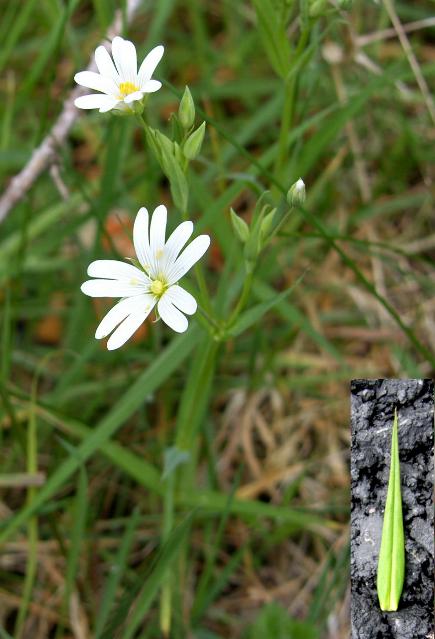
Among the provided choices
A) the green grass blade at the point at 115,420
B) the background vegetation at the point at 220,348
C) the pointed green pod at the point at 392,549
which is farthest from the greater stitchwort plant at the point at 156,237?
the pointed green pod at the point at 392,549

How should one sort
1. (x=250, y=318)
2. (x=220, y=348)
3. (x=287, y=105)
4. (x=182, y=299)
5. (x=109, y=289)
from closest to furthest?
(x=182, y=299) → (x=109, y=289) → (x=250, y=318) → (x=287, y=105) → (x=220, y=348)

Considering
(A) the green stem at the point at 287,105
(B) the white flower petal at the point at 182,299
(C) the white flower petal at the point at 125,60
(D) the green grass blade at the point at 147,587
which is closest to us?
(B) the white flower petal at the point at 182,299

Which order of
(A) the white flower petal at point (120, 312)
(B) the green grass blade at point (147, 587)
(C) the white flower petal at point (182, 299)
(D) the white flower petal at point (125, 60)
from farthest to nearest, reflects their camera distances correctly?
1. (B) the green grass blade at point (147, 587)
2. (D) the white flower petal at point (125, 60)
3. (A) the white flower petal at point (120, 312)
4. (C) the white flower petal at point (182, 299)

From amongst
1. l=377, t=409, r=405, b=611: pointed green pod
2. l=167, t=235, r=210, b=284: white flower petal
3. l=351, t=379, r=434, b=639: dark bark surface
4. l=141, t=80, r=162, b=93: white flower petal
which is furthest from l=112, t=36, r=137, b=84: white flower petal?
l=377, t=409, r=405, b=611: pointed green pod

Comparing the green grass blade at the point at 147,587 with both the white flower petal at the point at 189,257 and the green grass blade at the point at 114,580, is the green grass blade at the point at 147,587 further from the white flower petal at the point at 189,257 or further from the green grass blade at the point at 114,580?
the white flower petal at the point at 189,257

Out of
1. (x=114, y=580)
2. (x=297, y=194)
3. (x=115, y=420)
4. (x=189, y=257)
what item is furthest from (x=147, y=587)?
(x=297, y=194)

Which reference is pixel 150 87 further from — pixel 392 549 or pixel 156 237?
pixel 392 549

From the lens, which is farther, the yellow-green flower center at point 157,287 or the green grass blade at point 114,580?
the green grass blade at point 114,580
